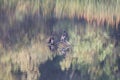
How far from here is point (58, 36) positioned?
2188mm

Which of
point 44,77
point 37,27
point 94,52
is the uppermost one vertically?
point 37,27

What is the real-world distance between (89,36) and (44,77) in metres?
0.40

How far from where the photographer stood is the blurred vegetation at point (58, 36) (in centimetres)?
217

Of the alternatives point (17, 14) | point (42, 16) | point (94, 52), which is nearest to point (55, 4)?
point (42, 16)

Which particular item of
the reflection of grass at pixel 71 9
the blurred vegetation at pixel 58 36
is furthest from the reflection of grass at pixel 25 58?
the reflection of grass at pixel 71 9

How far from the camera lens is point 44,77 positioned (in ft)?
7.31

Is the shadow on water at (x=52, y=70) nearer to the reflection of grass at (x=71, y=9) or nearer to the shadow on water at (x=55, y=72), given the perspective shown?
the shadow on water at (x=55, y=72)

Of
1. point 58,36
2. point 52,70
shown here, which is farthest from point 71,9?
point 52,70

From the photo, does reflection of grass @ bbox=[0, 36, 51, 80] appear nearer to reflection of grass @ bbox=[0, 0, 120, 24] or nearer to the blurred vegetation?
the blurred vegetation

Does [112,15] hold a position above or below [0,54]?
above

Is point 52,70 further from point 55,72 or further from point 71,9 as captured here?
point 71,9

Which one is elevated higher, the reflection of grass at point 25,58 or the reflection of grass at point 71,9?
the reflection of grass at point 71,9

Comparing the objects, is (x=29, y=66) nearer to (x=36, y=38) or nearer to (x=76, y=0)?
(x=36, y=38)

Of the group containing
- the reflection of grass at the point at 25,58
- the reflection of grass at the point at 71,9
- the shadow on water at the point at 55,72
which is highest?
the reflection of grass at the point at 71,9
